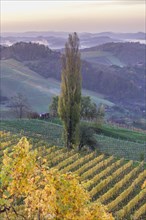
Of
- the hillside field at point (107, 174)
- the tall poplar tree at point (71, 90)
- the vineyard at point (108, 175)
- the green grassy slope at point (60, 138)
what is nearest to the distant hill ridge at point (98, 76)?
the green grassy slope at point (60, 138)

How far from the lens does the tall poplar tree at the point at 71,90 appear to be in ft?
94.9

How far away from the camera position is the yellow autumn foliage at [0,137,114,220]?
820 cm

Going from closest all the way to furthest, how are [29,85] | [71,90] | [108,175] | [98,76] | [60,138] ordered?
[108,175] → [71,90] → [60,138] → [29,85] → [98,76]

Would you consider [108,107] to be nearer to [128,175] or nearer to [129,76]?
[129,76]

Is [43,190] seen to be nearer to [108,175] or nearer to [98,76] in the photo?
[108,175]

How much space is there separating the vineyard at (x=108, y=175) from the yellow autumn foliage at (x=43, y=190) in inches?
343

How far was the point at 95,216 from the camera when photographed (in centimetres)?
891

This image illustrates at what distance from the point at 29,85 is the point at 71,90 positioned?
105m

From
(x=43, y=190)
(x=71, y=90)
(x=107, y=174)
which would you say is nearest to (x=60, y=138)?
(x=71, y=90)

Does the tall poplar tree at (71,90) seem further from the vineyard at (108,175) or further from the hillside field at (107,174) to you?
the vineyard at (108,175)

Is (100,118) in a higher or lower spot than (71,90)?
lower

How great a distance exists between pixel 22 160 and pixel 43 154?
18.5 meters

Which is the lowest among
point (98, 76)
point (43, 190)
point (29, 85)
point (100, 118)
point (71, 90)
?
point (98, 76)

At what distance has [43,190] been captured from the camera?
8.24 m
